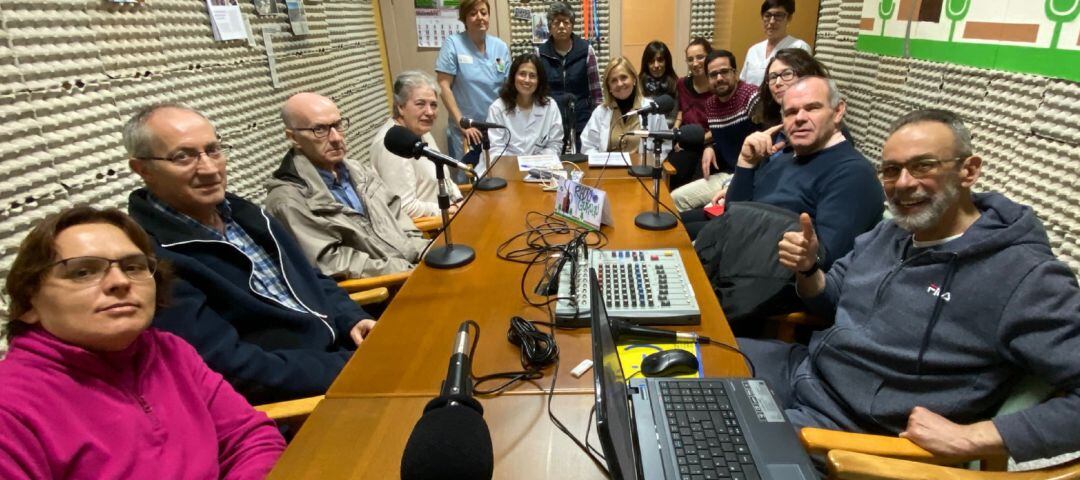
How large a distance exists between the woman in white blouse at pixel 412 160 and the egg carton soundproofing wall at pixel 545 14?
2.13 metres

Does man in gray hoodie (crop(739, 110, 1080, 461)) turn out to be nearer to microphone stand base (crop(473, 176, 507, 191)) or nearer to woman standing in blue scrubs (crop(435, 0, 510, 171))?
microphone stand base (crop(473, 176, 507, 191))

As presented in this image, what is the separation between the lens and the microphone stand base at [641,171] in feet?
9.64

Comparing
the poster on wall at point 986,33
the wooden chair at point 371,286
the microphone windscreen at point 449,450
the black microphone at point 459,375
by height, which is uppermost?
the poster on wall at point 986,33

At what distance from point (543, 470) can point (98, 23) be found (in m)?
2.13

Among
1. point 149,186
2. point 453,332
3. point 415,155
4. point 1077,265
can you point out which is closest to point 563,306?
point 453,332

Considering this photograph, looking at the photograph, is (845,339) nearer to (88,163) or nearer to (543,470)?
(543,470)

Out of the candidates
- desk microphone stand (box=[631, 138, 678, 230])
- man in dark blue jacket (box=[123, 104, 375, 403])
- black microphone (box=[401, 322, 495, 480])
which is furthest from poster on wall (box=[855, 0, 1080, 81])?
man in dark blue jacket (box=[123, 104, 375, 403])

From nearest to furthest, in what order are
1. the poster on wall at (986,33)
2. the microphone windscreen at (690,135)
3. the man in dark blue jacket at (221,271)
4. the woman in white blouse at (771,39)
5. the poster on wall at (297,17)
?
the man in dark blue jacket at (221,271), the poster on wall at (986,33), the microphone windscreen at (690,135), the poster on wall at (297,17), the woman in white blouse at (771,39)

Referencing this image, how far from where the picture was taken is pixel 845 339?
149 cm

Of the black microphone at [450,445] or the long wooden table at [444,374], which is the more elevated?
the black microphone at [450,445]

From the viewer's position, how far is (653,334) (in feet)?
4.56

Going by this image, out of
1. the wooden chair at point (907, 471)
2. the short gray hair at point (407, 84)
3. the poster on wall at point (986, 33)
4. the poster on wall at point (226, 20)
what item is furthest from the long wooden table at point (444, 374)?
the poster on wall at point (226, 20)

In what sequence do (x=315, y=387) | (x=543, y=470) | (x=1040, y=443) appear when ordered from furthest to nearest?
(x=315, y=387), (x=1040, y=443), (x=543, y=470)

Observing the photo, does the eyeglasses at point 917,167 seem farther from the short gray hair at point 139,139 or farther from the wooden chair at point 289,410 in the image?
the short gray hair at point 139,139
